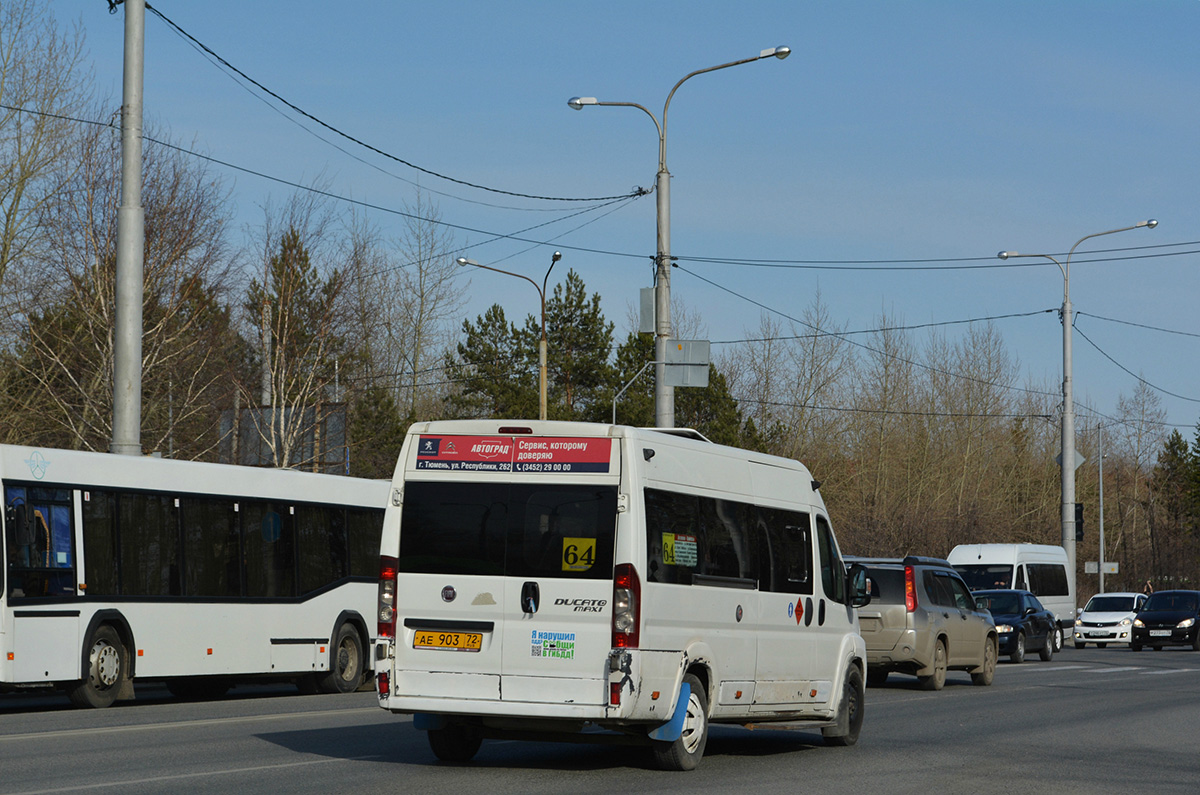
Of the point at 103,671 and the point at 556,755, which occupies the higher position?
the point at 103,671

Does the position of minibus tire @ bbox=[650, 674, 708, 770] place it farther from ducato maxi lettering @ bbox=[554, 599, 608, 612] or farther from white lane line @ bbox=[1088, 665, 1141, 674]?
white lane line @ bbox=[1088, 665, 1141, 674]

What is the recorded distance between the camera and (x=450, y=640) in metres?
10.6

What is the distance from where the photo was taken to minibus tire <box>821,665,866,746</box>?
43.7 ft

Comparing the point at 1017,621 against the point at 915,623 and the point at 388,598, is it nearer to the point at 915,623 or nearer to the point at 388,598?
the point at 915,623

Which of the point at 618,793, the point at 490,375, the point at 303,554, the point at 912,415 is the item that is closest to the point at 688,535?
the point at 618,793

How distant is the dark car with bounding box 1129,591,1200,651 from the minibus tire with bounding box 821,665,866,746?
28.9m

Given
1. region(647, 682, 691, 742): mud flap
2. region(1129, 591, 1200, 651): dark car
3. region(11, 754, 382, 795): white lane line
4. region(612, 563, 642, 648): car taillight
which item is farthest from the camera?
region(1129, 591, 1200, 651): dark car

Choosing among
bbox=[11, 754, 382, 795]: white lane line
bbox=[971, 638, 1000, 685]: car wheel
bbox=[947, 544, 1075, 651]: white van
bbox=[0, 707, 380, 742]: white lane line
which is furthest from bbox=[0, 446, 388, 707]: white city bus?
bbox=[947, 544, 1075, 651]: white van

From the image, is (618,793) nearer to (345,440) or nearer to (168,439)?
(168,439)

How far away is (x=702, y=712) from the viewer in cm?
1116

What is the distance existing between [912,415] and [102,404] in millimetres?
43230

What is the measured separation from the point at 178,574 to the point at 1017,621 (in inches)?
786

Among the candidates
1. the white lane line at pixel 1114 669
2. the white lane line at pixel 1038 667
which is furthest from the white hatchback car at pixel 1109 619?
the white lane line at pixel 1038 667

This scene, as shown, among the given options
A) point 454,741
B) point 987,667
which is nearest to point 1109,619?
point 987,667
